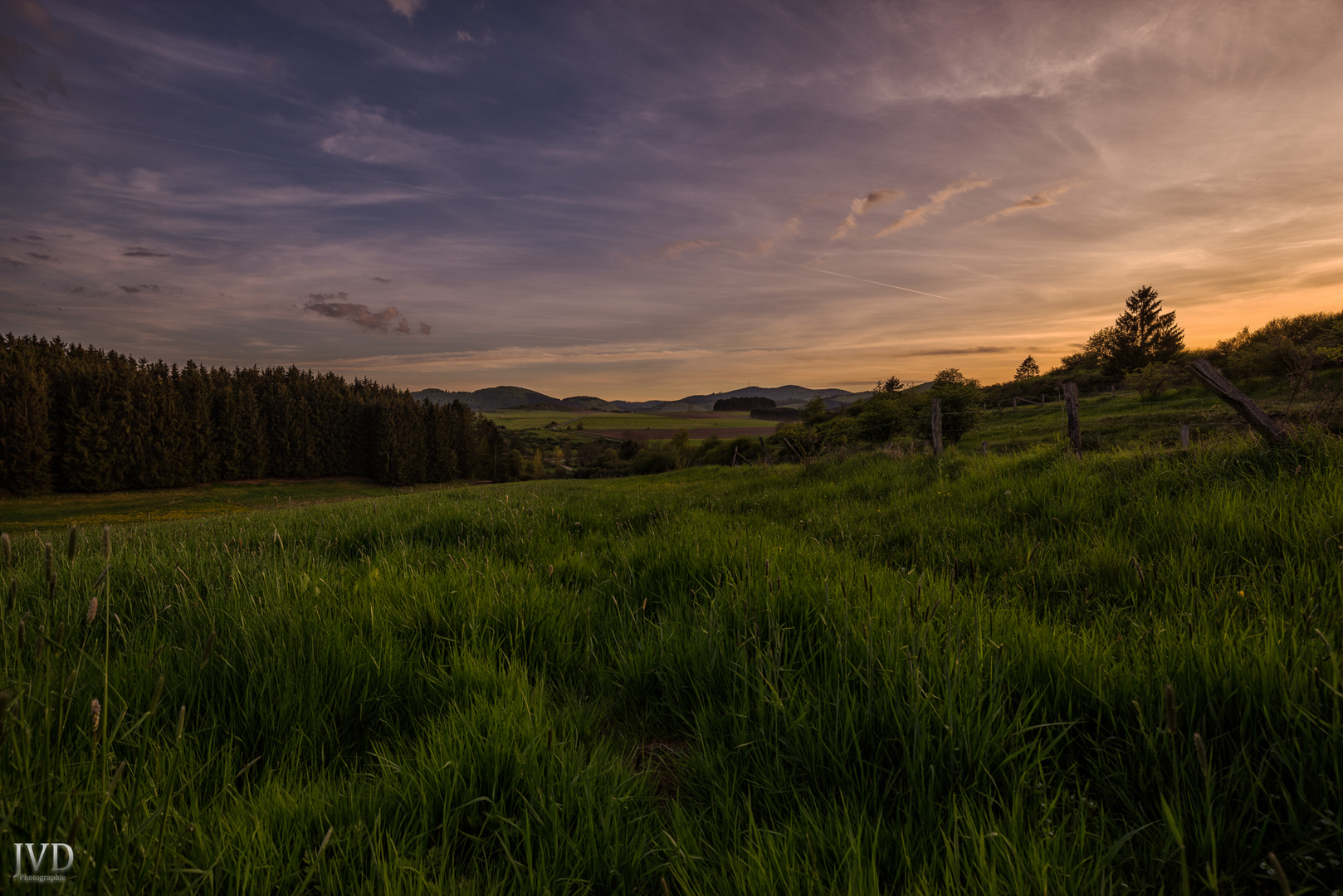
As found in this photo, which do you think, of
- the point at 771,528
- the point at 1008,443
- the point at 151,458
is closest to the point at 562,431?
the point at 151,458

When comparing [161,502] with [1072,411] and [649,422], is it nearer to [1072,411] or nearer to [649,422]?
[1072,411]

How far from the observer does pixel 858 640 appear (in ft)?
7.02

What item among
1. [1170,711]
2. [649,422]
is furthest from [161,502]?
[649,422]

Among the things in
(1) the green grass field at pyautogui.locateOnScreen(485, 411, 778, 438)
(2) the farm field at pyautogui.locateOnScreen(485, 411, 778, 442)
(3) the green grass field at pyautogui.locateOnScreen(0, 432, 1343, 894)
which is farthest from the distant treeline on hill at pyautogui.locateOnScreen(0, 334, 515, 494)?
(3) the green grass field at pyautogui.locateOnScreen(0, 432, 1343, 894)

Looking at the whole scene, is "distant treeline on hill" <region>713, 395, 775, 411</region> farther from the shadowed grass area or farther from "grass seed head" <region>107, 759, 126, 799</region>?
"grass seed head" <region>107, 759, 126, 799</region>

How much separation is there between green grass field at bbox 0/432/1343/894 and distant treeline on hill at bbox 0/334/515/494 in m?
77.2

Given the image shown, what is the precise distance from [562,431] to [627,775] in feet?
514

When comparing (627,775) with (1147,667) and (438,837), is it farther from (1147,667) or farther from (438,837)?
(1147,667)

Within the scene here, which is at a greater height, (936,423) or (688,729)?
(936,423)

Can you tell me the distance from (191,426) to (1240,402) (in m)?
85.3

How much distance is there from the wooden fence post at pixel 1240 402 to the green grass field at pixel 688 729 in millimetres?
2295

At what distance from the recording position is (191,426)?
6181cm

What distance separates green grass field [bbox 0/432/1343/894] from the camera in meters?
1.23

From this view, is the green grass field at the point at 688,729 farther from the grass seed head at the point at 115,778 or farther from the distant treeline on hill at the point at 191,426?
the distant treeline on hill at the point at 191,426
